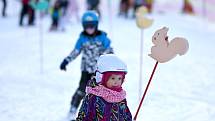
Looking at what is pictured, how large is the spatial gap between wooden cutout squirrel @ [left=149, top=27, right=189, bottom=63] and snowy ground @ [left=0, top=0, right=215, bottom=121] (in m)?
2.04

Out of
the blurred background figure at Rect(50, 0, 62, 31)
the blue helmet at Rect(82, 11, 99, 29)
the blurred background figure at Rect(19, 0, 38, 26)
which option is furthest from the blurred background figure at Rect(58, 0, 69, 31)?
the blue helmet at Rect(82, 11, 99, 29)

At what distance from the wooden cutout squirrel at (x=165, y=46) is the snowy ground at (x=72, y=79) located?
2.04 metres

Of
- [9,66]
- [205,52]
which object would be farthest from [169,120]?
[205,52]

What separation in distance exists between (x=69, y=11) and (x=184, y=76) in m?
9.88

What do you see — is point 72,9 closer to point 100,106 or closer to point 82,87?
point 82,87

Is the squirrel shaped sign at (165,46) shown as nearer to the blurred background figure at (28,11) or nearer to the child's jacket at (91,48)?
the child's jacket at (91,48)

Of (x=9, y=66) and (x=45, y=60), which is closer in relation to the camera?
(x=9, y=66)

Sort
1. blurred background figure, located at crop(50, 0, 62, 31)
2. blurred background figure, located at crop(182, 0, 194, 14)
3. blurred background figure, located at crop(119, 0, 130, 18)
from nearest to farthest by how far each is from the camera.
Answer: blurred background figure, located at crop(50, 0, 62, 31)
blurred background figure, located at crop(119, 0, 130, 18)
blurred background figure, located at crop(182, 0, 194, 14)

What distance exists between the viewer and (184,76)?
10508 millimetres

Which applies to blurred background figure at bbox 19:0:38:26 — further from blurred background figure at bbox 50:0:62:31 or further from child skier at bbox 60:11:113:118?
child skier at bbox 60:11:113:118

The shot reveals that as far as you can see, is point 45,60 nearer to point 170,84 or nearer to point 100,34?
point 170,84

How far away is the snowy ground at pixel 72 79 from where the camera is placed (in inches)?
293

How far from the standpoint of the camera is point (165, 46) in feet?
16.6

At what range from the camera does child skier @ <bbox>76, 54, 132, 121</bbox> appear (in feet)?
13.3
